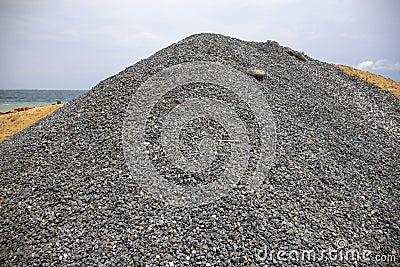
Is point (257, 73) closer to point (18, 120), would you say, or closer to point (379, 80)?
point (379, 80)

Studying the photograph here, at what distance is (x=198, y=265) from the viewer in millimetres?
3059

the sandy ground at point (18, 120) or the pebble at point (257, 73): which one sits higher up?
the pebble at point (257, 73)

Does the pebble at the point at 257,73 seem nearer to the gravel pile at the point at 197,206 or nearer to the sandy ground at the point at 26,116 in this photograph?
the gravel pile at the point at 197,206

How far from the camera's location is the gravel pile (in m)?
3.25

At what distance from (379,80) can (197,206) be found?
9.14m

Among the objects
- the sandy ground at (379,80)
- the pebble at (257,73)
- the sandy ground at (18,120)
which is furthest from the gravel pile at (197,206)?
the sandy ground at (379,80)

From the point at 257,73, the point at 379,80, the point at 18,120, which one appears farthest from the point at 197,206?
the point at 379,80

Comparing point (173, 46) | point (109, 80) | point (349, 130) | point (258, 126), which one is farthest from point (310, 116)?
point (109, 80)

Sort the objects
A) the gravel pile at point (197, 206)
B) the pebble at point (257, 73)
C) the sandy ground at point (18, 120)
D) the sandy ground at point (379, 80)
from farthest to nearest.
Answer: the sandy ground at point (379, 80) → the sandy ground at point (18, 120) → the pebble at point (257, 73) → the gravel pile at point (197, 206)

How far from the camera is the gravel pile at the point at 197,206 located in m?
3.25

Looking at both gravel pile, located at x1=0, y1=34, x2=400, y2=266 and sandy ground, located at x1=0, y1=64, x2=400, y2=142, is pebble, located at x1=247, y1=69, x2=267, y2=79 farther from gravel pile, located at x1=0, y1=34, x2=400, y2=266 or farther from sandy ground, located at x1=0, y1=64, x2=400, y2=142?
sandy ground, located at x1=0, y1=64, x2=400, y2=142

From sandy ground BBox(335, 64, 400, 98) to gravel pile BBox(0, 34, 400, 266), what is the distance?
4.03 meters

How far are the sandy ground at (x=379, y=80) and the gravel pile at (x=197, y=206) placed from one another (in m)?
4.03

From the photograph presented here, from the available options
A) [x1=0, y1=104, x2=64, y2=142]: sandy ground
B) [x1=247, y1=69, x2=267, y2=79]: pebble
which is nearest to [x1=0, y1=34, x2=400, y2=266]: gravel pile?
[x1=247, y1=69, x2=267, y2=79]: pebble
